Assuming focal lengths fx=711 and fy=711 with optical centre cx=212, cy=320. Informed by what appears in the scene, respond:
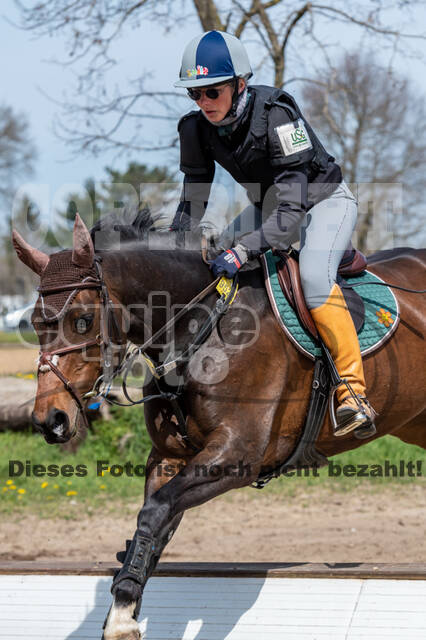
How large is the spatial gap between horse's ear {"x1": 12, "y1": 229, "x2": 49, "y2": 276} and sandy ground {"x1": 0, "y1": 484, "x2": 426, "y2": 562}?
345cm

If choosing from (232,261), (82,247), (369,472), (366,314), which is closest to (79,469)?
(369,472)

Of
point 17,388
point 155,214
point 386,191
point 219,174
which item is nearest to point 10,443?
point 17,388

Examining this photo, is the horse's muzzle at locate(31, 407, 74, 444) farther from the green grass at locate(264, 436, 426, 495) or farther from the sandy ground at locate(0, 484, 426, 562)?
the green grass at locate(264, 436, 426, 495)

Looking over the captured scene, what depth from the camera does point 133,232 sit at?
11.5 ft

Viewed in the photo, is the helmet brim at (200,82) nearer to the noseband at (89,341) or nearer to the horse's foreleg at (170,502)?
the noseband at (89,341)

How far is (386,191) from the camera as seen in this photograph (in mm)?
16125

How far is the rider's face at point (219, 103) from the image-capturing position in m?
3.40

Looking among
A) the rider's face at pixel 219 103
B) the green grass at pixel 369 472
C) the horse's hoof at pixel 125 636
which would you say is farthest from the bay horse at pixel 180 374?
the green grass at pixel 369 472

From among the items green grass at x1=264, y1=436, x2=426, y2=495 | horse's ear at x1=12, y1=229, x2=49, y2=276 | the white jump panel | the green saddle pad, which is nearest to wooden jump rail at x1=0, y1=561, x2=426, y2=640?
the white jump panel

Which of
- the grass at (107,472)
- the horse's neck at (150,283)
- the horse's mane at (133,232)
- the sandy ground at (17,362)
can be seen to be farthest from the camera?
the sandy ground at (17,362)

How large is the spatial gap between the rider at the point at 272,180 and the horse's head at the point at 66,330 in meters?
0.67

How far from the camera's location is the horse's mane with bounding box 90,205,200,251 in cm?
337

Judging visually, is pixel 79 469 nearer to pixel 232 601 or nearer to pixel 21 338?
pixel 21 338

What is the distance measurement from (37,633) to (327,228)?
2.71 metres
